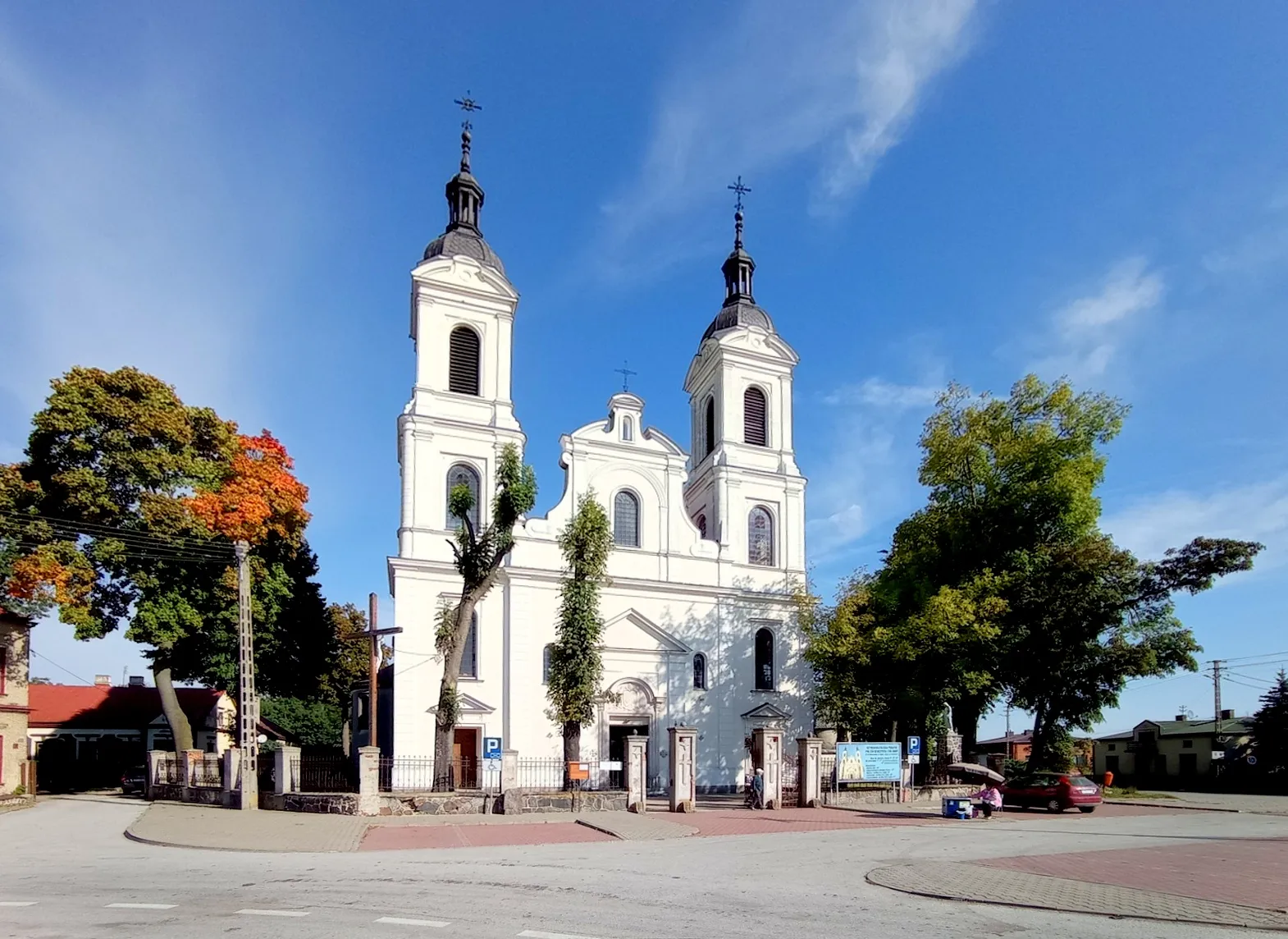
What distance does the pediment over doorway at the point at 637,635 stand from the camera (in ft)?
110

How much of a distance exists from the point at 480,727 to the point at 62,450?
16315mm

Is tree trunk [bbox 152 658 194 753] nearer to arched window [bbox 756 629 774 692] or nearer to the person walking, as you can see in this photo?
arched window [bbox 756 629 774 692]

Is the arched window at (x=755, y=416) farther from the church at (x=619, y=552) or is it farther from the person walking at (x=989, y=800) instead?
the person walking at (x=989, y=800)

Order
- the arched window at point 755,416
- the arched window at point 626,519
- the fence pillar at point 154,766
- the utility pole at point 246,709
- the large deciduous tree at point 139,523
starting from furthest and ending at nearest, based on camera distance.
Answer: the arched window at point 755,416
the arched window at point 626,519
the large deciduous tree at point 139,523
the fence pillar at point 154,766
the utility pole at point 246,709

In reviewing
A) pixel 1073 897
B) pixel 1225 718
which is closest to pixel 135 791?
pixel 1073 897

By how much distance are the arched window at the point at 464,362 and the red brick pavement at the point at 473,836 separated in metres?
18.1

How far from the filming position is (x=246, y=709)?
2461 cm

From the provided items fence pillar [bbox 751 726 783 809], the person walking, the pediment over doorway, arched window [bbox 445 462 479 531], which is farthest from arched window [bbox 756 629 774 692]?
the person walking

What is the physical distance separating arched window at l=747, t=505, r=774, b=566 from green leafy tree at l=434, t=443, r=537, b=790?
47.6ft

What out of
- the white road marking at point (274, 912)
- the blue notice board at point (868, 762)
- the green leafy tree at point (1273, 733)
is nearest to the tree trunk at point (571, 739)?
the blue notice board at point (868, 762)

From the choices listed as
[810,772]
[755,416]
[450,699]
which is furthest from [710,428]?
[450,699]

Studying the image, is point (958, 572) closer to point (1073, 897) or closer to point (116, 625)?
point (1073, 897)

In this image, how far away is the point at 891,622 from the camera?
32531 mm

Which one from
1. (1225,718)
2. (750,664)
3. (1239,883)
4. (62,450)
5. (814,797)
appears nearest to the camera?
(1239,883)
